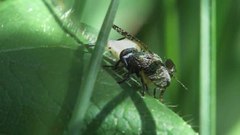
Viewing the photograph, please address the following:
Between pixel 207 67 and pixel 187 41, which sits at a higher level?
pixel 207 67

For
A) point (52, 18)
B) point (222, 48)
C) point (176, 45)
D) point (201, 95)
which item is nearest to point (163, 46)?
point (176, 45)

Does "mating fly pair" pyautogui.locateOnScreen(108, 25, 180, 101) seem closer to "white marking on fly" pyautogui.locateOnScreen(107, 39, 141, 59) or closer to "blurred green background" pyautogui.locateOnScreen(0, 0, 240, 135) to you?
"white marking on fly" pyautogui.locateOnScreen(107, 39, 141, 59)

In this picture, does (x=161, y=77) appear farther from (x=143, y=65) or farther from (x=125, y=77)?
(x=125, y=77)

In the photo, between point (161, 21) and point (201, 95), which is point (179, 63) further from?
point (201, 95)

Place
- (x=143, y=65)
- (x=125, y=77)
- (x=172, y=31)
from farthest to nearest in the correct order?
(x=172, y=31) < (x=143, y=65) < (x=125, y=77)

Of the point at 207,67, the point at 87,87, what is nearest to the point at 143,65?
the point at 207,67

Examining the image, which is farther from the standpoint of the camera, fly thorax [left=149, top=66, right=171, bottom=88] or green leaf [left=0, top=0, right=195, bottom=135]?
fly thorax [left=149, top=66, right=171, bottom=88]

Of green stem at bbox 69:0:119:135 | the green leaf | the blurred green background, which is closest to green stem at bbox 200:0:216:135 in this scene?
the green leaf

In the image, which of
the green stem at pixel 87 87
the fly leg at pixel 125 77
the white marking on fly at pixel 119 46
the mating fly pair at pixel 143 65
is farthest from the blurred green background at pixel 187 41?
the green stem at pixel 87 87
